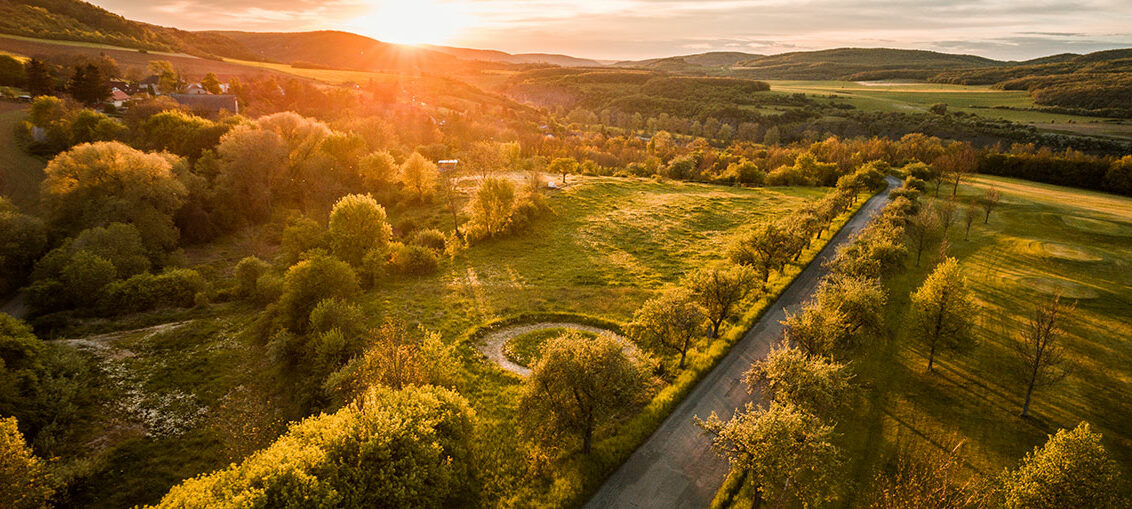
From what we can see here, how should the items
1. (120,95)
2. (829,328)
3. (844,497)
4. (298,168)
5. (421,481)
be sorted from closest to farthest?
(421,481)
(844,497)
(829,328)
(298,168)
(120,95)

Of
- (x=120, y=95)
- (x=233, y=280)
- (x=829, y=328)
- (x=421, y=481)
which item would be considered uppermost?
(x=120, y=95)

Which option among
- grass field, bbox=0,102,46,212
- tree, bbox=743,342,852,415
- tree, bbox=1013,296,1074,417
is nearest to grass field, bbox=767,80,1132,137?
tree, bbox=1013,296,1074,417

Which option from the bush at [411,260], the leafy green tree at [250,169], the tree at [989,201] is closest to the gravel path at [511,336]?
the bush at [411,260]

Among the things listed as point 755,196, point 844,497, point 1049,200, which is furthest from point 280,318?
point 1049,200

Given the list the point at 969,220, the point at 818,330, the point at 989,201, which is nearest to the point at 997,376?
the point at 818,330

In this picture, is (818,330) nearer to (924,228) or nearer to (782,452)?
(782,452)

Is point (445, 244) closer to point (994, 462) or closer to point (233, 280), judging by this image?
point (233, 280)
